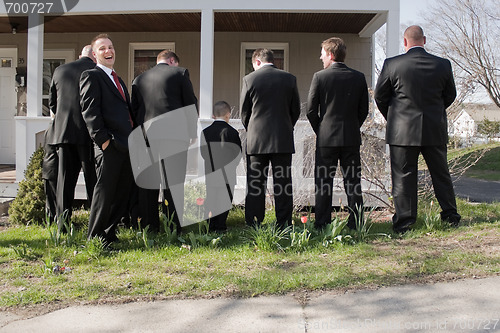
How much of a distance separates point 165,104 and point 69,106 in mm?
988

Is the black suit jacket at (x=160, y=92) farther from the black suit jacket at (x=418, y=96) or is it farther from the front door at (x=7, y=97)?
the front door at (x=7, y=97)

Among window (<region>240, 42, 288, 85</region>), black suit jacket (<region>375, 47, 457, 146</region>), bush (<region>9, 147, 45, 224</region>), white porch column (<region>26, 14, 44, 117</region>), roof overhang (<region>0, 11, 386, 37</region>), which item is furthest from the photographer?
window (<region>240, 42, 288, 85</region>)

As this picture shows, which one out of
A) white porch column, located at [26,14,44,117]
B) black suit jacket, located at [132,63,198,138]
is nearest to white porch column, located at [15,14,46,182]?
white porch column, located at [26,14,44,117]

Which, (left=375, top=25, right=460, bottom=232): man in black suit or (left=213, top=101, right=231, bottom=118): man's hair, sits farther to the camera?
(left=213, top=101, right=231, bottom=118): man's hair

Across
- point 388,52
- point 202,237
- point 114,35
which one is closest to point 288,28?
point 388,52

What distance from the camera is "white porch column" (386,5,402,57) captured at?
21.2 ft

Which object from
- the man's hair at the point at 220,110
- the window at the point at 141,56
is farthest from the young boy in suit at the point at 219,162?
the window at the point at 141,56

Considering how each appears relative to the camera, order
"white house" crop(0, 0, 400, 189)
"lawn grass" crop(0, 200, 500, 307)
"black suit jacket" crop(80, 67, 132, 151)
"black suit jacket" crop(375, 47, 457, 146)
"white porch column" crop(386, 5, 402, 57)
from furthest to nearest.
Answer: "white house" crop(0, 0, 400, 189) → "white porch column" crop(386, 5, 402, 57) → "black suit jacket" crop(375, 47, 457, 146) → "black suit jacket" crop(80, 67, 132, 151) → "lawn grass" crop(0, 200, 500, 307)

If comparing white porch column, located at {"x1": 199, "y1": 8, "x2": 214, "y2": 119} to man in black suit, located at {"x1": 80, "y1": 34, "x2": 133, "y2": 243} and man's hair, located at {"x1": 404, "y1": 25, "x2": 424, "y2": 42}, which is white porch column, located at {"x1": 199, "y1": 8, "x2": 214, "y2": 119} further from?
man's hair, located at {"x1": 404, "y1": 25, "x2": 424, "y2": 42}

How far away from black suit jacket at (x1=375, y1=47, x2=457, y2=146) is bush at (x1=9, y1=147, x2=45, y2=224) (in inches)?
164

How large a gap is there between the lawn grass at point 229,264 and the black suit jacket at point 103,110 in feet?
3.29

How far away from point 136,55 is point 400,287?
799 centimetres

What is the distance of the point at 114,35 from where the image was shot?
9.63 m

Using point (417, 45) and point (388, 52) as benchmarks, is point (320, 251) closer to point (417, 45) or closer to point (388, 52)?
point (417, 45)
